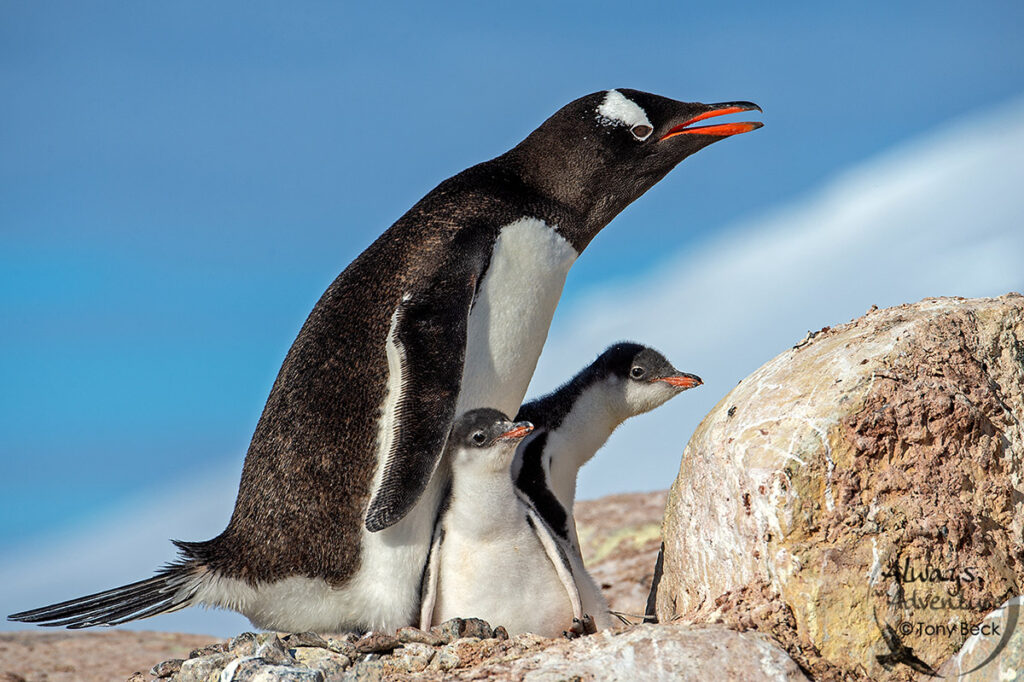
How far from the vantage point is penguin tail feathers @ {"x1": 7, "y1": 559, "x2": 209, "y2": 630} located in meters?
4.75

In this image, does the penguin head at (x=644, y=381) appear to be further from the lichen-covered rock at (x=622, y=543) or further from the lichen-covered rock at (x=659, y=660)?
the lichen-covered rock at (x=659, y=660)

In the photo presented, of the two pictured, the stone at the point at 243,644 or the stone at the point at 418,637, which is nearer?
the stone at the point at 418,637

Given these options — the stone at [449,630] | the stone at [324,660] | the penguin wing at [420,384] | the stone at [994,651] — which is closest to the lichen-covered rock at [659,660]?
the stone at [449,630]

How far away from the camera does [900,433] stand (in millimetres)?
4008

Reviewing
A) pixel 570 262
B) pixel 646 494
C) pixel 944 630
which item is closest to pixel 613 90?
pixel 570 262

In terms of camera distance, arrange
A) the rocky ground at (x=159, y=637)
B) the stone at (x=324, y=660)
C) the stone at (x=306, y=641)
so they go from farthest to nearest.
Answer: the rocky ground at (x=159, y=637)
the stone at (x=306, y=641)
the stone at (x=324, y=660)

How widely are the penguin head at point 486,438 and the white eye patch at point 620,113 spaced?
1770 millimetres

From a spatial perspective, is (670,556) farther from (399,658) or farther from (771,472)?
(399,658)

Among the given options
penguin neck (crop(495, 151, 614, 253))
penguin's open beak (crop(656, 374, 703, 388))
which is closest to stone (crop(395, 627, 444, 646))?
penguin neck (crop(495, 151, 614, 253))

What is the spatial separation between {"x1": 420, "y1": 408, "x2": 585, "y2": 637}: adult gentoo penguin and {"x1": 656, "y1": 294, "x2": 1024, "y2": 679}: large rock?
0.68m

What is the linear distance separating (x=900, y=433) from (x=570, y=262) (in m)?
1.97

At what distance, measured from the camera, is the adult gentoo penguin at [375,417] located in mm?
4582

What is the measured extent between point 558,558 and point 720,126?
249 centimetres

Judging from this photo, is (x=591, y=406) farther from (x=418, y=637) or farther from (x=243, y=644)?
(x=243, y=644)
